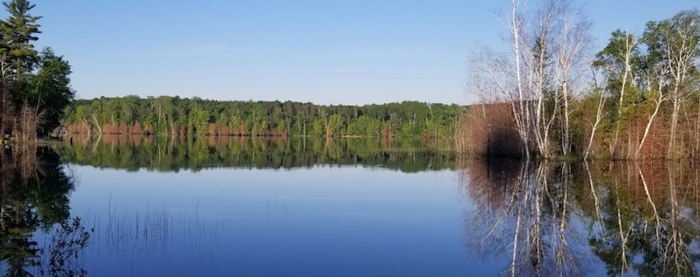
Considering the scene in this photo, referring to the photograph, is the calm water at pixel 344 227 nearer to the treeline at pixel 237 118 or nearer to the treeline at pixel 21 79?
the treeline at pixel 21 79

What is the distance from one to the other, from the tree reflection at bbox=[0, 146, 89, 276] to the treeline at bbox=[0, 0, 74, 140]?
28.1m

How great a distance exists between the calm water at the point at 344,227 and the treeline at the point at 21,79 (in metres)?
25.6

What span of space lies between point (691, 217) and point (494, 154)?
24.7m

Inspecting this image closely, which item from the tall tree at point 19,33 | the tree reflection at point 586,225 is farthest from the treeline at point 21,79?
the tree reflection at point 586,225

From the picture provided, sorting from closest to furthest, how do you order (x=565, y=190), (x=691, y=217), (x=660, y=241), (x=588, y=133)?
(x=660, y=241), (x=691, y=217), (x=565, y=190), (x=588, y=133)

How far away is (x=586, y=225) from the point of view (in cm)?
1197

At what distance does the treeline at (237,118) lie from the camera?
406 feet

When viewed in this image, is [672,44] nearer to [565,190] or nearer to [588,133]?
[588,133]

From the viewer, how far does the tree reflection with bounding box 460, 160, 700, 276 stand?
8906 mm

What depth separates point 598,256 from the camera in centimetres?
927

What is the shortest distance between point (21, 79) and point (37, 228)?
41.8m

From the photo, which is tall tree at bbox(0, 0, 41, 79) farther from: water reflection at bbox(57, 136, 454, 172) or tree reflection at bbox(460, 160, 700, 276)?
tree reflection at bbox(460, 160, 700, 276)

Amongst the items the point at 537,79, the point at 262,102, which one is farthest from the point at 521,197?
the point at 262,102

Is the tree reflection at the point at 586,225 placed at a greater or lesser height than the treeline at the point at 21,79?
lesser
